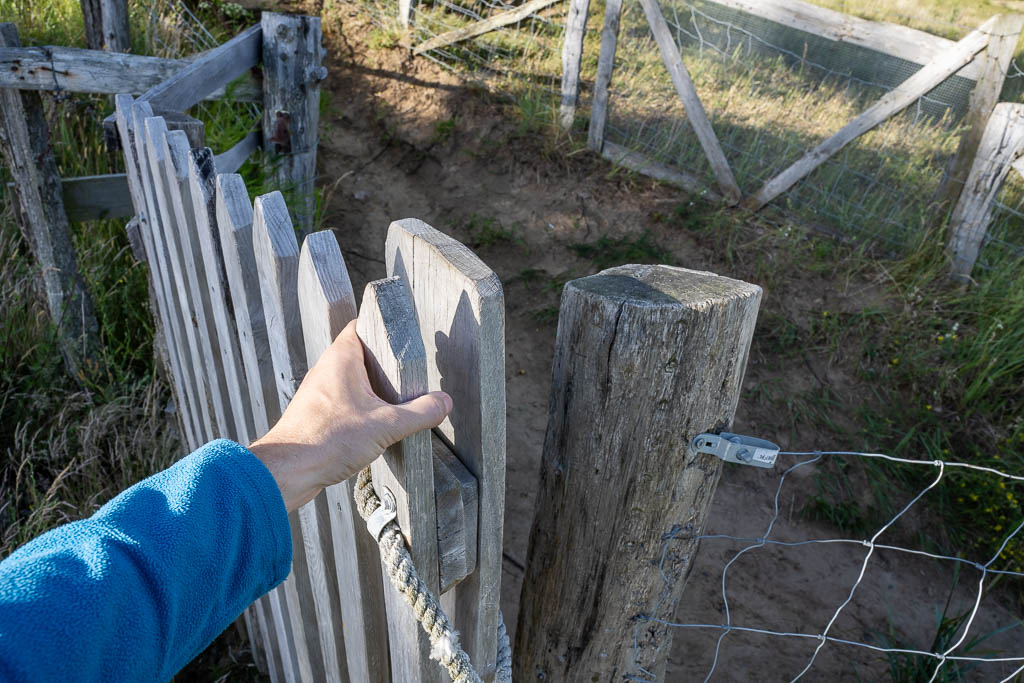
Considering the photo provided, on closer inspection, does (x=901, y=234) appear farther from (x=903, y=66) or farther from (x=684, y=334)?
(x=684, y=334)

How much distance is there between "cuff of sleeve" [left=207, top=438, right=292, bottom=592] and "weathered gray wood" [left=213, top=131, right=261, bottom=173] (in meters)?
2.36

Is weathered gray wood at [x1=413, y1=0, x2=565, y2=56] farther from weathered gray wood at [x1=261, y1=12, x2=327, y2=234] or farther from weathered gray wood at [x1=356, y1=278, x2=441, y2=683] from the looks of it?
weathered gray wood at [x1=356, y1=278, x2=441, y2=683]

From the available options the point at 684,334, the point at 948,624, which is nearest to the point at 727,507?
the point at 948,624

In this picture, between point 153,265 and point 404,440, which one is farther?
point 153,265

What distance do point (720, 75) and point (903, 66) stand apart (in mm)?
1388

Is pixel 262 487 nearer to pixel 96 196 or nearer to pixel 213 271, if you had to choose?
pixel 213 271

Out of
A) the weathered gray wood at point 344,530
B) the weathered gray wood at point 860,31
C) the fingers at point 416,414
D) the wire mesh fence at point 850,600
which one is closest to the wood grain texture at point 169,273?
the weathered gray wood at point 344,530

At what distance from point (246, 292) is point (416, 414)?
745mm

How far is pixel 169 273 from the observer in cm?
234

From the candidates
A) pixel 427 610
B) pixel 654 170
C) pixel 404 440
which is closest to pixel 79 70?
pixel 404 440

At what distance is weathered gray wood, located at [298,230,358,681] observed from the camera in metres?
1.02

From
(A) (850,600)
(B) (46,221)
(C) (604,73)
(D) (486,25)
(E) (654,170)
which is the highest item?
(D) (486,25)

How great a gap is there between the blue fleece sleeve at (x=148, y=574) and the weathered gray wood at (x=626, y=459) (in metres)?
0.59

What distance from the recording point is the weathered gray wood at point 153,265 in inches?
95.3
